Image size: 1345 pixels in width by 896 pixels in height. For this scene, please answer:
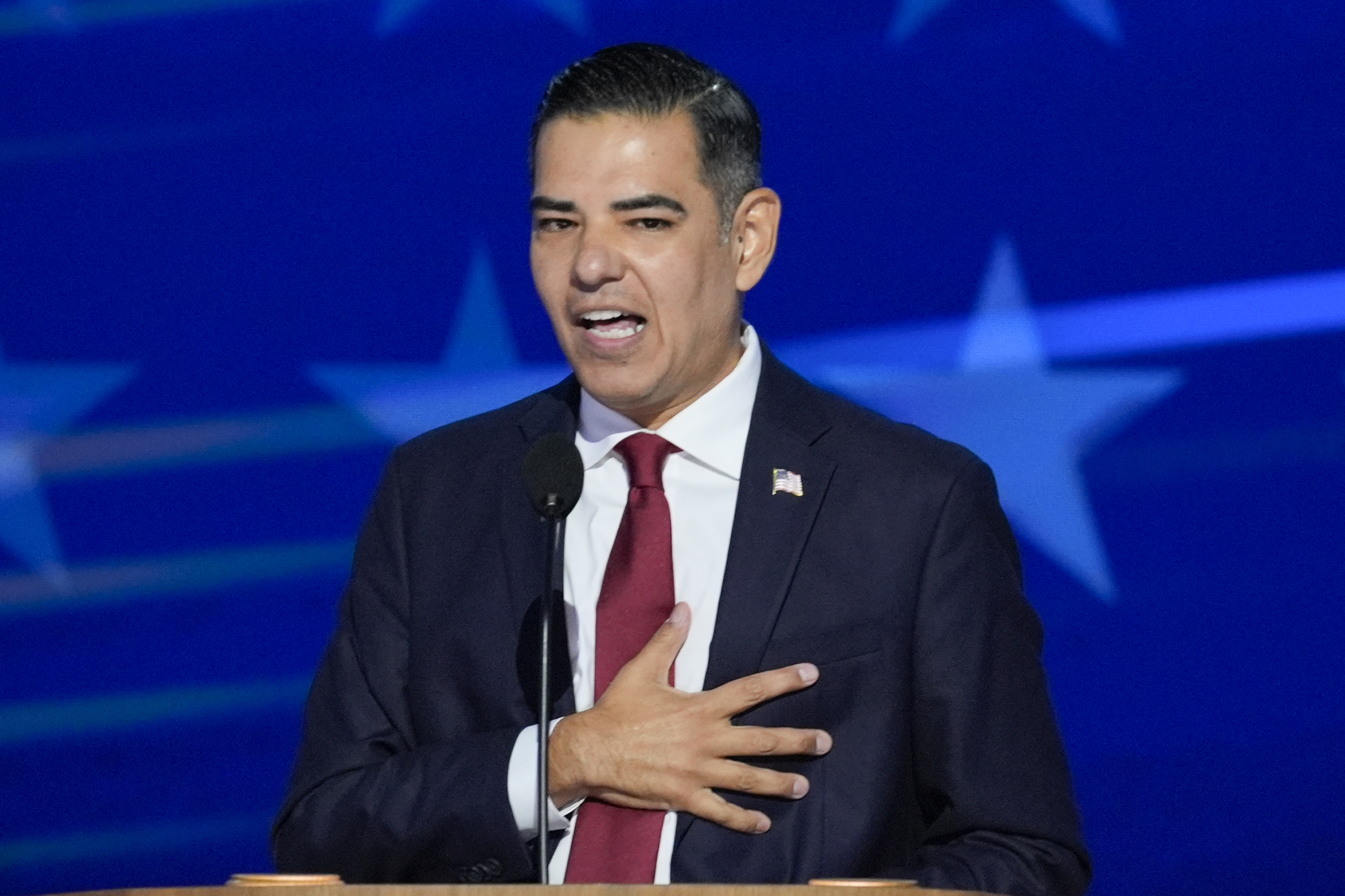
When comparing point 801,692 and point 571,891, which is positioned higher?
point 801,692

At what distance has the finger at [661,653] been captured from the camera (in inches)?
81.0

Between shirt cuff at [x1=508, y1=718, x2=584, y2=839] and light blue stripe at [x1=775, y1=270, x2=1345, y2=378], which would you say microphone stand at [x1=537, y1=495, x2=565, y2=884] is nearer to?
shirt cuff at [x1=508, y1=718, x2=584, y2=839]

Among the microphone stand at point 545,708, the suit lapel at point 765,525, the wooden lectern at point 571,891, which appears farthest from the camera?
the suit lapel at point 765,525

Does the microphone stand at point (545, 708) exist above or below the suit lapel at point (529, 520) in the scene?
below

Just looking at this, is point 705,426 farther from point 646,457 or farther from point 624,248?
point 624,248

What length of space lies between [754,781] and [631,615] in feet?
0.80

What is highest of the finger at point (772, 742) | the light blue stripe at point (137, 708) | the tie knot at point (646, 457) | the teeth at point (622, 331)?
the teeth at point (622, 331)

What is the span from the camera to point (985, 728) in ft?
6.93

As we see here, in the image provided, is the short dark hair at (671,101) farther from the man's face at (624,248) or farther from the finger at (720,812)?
the finger at (720,812)

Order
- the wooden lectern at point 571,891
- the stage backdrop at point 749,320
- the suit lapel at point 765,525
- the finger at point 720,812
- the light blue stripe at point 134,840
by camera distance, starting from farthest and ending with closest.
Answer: the light blue stripe at point 134,840
the stage backdrop at point 749,320
the suit lapel at point 765,525
the finger at point 720,812
the wooden lectern at point 571,891

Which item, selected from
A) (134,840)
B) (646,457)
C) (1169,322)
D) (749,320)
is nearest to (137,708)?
(134,840)

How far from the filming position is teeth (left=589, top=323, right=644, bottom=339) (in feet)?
7.24

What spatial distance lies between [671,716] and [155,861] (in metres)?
1.55

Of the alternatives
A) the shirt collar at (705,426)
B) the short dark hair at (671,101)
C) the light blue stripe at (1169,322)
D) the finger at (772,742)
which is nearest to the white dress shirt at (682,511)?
the shirt collar at (705,426)
